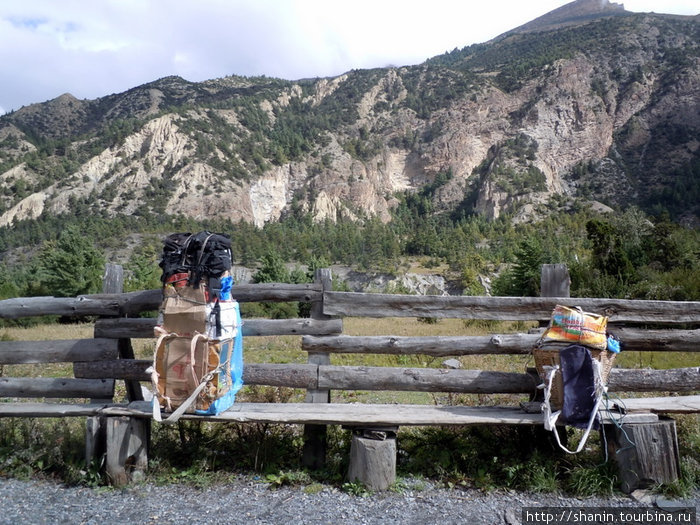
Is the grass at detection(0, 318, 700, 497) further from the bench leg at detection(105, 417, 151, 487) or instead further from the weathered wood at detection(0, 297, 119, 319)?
the weathered wood at detection(0, 297, 119, 319)

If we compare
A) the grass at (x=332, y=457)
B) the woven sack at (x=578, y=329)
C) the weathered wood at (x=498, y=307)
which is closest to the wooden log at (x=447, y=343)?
the weathered wood at (x=498, y=307)

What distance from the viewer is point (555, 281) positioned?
12.7 feet

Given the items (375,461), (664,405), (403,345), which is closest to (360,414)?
(375,461)

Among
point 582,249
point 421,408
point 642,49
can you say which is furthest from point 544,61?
point 421,408

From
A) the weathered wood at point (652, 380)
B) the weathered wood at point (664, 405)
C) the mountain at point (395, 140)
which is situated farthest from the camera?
the mountain at point (395, 140)

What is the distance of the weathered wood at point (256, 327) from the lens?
3.87 m

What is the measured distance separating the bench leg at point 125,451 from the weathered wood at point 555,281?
3599 mm

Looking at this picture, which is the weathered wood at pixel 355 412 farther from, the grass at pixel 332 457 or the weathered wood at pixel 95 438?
the grass at pixel 332 457

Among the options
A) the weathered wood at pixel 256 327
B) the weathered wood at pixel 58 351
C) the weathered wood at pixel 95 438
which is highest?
the weathered wood at pixel 256 327

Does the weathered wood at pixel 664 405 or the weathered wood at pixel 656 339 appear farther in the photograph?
the weathered wood at pixel 656 339

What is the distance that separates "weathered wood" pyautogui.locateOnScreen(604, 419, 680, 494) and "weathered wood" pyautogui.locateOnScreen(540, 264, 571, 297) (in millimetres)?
1150

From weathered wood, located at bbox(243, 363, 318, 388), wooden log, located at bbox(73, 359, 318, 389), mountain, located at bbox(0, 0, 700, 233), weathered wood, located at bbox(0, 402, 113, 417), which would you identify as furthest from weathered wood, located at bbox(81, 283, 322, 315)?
mountain, located at bbox(0, 0, 700, 233)

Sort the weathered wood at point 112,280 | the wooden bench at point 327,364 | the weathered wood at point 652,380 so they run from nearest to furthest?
the wooden bench at point 327,364
the weathered wood at point 652,380
the weathered wood at point 112,280

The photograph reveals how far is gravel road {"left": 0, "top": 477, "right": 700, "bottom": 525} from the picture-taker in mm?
2902
